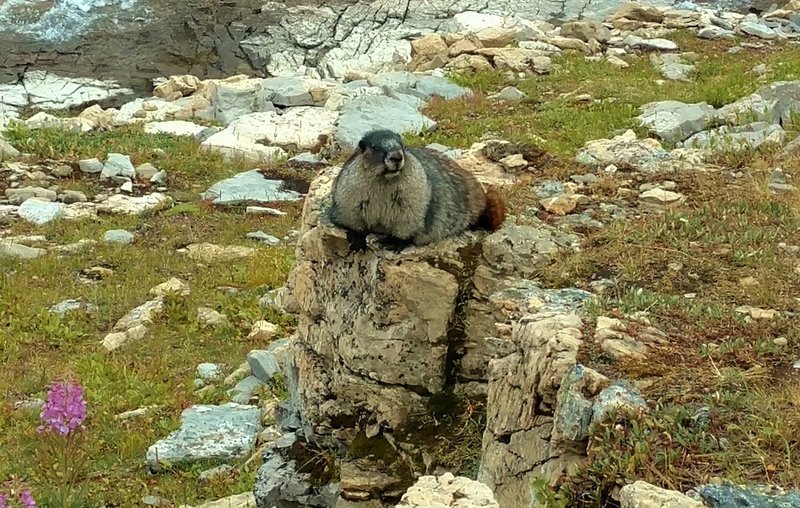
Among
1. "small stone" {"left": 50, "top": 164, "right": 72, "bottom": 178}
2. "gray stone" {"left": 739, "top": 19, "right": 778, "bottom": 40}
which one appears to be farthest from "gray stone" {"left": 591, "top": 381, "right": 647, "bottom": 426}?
"gray stone" {"left": 739, "top": 19, "right": 778, "bottom": 40}

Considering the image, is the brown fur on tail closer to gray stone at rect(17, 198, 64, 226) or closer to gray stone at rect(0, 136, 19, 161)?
gray stone at rect(17, 198, 64, 226)

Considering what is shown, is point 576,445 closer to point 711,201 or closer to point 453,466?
point 453,466

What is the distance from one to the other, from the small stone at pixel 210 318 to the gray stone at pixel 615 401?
611cm

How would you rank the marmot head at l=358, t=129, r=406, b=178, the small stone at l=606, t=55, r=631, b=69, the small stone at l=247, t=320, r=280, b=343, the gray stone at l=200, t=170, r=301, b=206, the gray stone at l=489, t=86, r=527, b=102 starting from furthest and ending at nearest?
the small stone at l=606, t=55, r=631, b=69, the gray stone at l=489, t=86, r=527, b=102, the gray stone at l=200, t=170, r=301, b=206, the small stone at l=247, t=320, r=280, b=343, the marmot head at l=358, t=129, r=406, b=178

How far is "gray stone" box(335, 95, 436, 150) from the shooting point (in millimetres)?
15003

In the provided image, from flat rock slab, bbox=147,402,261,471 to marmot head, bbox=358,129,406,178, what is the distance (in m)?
2.58

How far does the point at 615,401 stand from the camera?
399 centimetres

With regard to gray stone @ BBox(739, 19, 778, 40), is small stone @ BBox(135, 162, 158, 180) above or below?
below

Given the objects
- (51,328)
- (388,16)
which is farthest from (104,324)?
(388,16)

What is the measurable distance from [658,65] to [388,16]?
1274 cm

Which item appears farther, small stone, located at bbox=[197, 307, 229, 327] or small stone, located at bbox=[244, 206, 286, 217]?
small stone, located at bbox=[244, 206, 286, 217]

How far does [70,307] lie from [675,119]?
7.62m

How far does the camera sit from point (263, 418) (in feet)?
25.1

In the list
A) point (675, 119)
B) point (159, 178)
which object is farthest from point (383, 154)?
point (159, 178)
